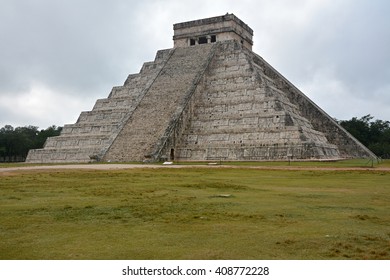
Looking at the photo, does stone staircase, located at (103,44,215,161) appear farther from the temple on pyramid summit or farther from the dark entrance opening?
the dark entrance opening

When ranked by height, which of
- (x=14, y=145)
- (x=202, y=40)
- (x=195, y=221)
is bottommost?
(x=195, y=221)

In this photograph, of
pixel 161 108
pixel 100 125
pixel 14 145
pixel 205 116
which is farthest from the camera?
pixel 14 145

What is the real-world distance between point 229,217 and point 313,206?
2.11 metres

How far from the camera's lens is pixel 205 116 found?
2956cm

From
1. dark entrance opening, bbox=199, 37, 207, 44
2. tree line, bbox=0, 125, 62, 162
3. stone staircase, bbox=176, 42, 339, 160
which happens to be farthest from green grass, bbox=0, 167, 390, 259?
tree line, bbox=0, 125, 62, 162

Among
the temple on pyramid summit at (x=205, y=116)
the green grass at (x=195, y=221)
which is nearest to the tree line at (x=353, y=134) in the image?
the temple on pyramid summit at (x=205, y=116)

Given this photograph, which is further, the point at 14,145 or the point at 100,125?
the point at 14,145

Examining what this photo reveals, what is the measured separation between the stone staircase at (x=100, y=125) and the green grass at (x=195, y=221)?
16.9 m

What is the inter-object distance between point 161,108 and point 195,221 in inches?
903

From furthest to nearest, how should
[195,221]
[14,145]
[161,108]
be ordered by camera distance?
[14,145], [161,108], [195,221]

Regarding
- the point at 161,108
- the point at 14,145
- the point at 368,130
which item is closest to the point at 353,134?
the point at 368,130

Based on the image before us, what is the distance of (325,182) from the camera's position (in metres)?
13.7

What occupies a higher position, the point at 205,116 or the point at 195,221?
the point at 205,116

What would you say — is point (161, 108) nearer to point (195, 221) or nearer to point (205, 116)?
point (205, 116)
